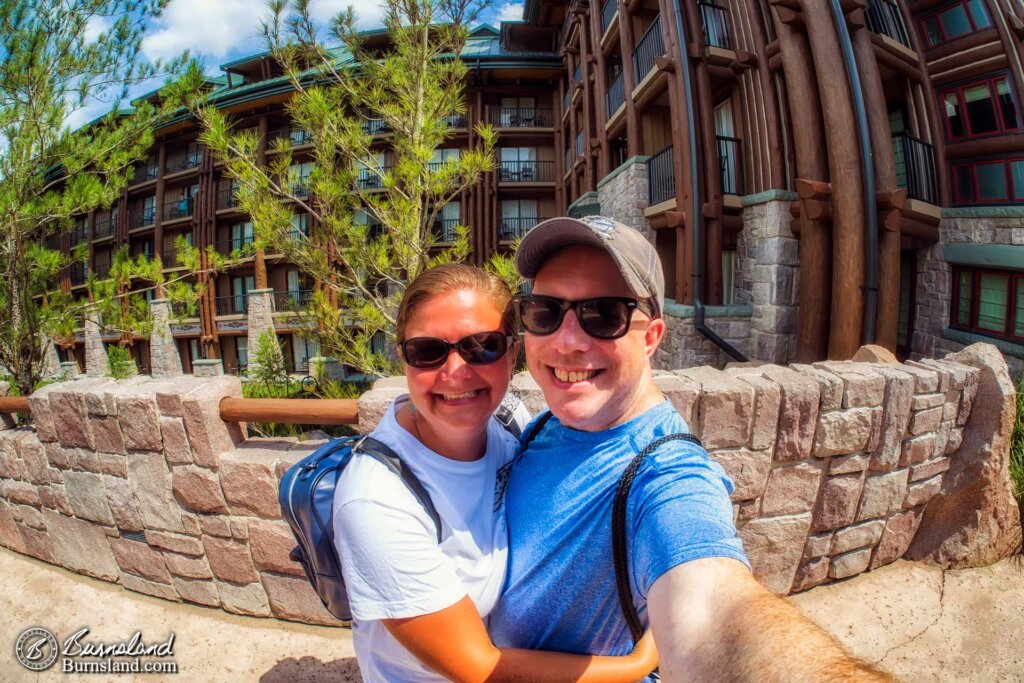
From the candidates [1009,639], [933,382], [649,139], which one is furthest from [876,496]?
[649,139]

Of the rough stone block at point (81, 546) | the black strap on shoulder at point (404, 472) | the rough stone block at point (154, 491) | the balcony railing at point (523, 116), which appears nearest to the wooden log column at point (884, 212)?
the black strap on shoulder at point (404, 472)

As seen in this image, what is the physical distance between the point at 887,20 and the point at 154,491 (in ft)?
32.7

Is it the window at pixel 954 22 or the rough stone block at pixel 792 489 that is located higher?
the window at pixel 954 22

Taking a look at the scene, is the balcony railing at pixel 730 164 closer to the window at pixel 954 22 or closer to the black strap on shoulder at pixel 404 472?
the window at pixel 954 22

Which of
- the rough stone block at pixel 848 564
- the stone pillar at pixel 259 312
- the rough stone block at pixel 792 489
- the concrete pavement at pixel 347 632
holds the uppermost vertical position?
the stone pillar at pixel 259 312

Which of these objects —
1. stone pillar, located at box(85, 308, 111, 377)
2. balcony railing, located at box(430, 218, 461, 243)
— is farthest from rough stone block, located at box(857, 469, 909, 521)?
stone pillar, located at box(85, 308, 111, 377)

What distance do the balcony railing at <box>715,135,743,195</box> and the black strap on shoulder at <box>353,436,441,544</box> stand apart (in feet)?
27.8

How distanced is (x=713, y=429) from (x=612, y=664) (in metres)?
1.59

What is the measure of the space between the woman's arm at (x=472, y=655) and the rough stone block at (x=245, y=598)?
91.0 inches

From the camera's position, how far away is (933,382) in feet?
8.75

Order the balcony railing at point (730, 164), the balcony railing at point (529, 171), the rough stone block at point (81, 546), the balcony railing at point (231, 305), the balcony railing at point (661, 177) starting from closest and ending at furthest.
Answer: the rough stone block at point (81, 546) → the balcony railing at point (730, 164) → the balcony railing at point (661, 177) → the balcony railing at point (529, 171) → the balcony railing at point (231, 305)

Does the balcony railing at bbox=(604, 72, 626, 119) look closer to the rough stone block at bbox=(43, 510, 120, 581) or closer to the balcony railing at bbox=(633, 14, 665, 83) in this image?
the balcony railing at bbox=(633, 14, 665, 83)

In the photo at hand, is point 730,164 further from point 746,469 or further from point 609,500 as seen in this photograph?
point 609,500

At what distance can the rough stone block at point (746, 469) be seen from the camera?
7.93 feet
